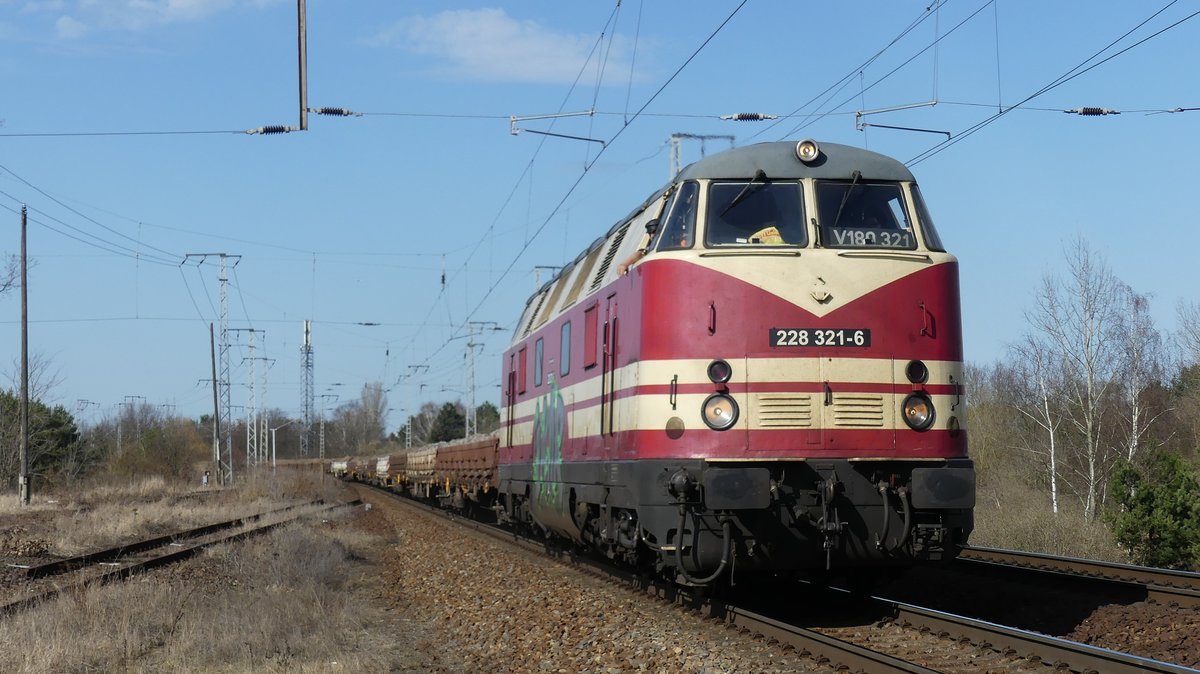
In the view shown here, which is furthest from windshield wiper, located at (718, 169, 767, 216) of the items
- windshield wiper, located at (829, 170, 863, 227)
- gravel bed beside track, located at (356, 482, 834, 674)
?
gravel bed beside track, located at (356, 482, 834, 674)

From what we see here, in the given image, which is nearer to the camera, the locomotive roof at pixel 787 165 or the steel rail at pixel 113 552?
the locomotive roof at pixel 787 165

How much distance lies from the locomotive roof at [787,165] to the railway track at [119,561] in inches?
311

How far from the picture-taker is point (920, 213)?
406 inches

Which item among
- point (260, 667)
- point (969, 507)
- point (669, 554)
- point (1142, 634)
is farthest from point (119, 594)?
point (1142, 634)

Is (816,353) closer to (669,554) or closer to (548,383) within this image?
(669,554)

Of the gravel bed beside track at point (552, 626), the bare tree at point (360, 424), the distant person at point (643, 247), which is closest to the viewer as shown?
the gravel bed beside track at point (552, 626)

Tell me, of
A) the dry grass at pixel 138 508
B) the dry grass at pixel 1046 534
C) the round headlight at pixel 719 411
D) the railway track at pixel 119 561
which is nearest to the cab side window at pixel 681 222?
the round headlight at pixel 719 411

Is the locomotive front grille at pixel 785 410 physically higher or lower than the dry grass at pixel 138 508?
higher

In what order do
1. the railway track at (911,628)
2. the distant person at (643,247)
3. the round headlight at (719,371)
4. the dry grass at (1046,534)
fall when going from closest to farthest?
the railway track at (911,628), the round headlight at (719,371), the distant person at (643,247), the dry grass at (1046,534)

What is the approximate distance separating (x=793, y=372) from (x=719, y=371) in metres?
0.60

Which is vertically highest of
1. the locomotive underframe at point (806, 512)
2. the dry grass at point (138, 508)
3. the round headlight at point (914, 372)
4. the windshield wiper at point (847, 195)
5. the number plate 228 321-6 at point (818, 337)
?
the windshield wiper at point (847, 195)

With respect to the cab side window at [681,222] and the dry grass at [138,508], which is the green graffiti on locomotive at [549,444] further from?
the dry grass at [138,508]

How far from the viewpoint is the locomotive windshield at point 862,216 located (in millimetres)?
10078

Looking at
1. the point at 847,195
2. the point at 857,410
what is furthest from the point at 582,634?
the point at 847,195
